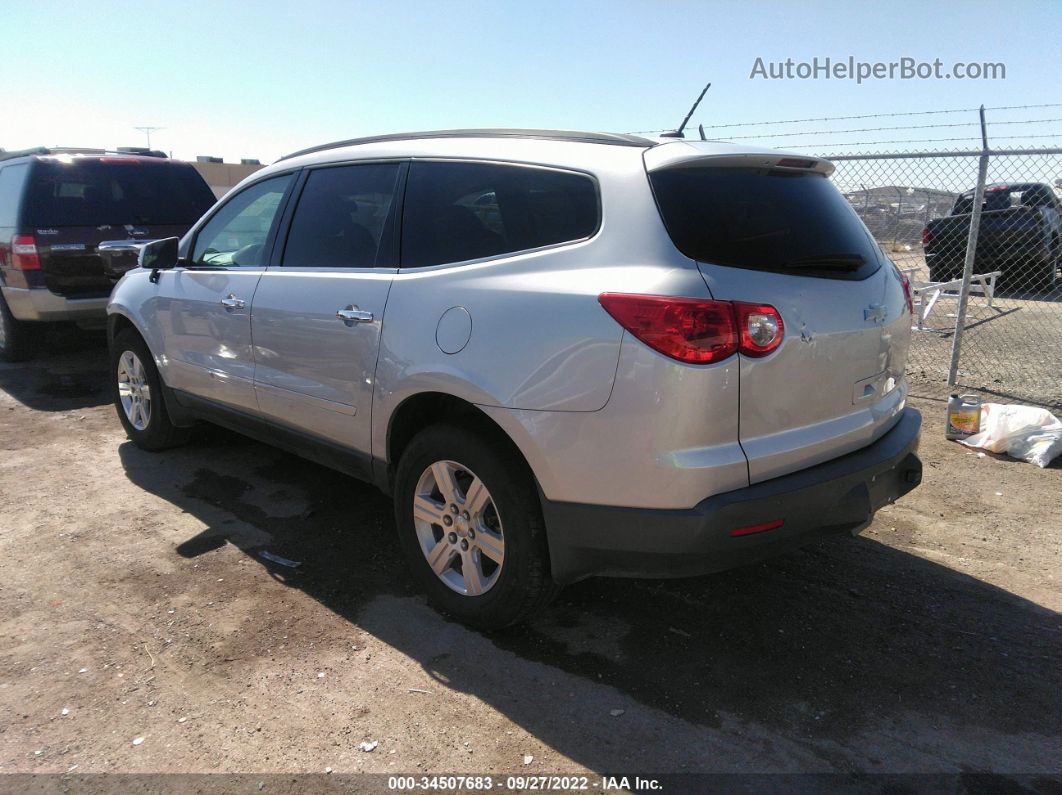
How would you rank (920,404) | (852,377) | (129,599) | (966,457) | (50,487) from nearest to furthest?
1. (852,377)
2. (129,599)
3. (50,487)
4. (966,457)
5. (920,404)

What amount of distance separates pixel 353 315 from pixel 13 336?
656 centimetres

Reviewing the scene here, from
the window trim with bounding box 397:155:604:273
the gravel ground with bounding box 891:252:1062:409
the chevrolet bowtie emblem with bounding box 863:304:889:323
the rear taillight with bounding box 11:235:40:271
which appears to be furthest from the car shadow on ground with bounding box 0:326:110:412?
the gravel ground with bounding box 891:252:1062:409

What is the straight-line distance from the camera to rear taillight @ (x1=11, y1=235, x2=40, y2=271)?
24.1 ft

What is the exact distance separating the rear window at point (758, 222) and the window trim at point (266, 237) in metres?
2.21

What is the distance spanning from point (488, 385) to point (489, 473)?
0.33m

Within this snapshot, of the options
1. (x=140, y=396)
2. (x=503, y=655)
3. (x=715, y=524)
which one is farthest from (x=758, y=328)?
(x=140, y=396)

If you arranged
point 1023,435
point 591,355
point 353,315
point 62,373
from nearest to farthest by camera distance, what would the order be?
point 591,355
point 353,315
point 1023,435
point 62,373

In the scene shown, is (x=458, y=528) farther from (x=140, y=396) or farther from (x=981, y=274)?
(x=981, y=274)

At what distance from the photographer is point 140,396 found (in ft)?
17.8

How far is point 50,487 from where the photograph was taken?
480 cm

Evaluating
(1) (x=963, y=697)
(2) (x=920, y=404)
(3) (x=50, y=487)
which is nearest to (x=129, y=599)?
(3) (x=50, y=487)

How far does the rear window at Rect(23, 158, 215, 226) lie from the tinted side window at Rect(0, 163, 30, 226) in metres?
0.22

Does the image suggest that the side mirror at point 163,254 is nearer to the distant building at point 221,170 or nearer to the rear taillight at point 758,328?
the rear taillight at point 758,328

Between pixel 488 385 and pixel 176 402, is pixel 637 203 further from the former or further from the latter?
pixel 176 402
